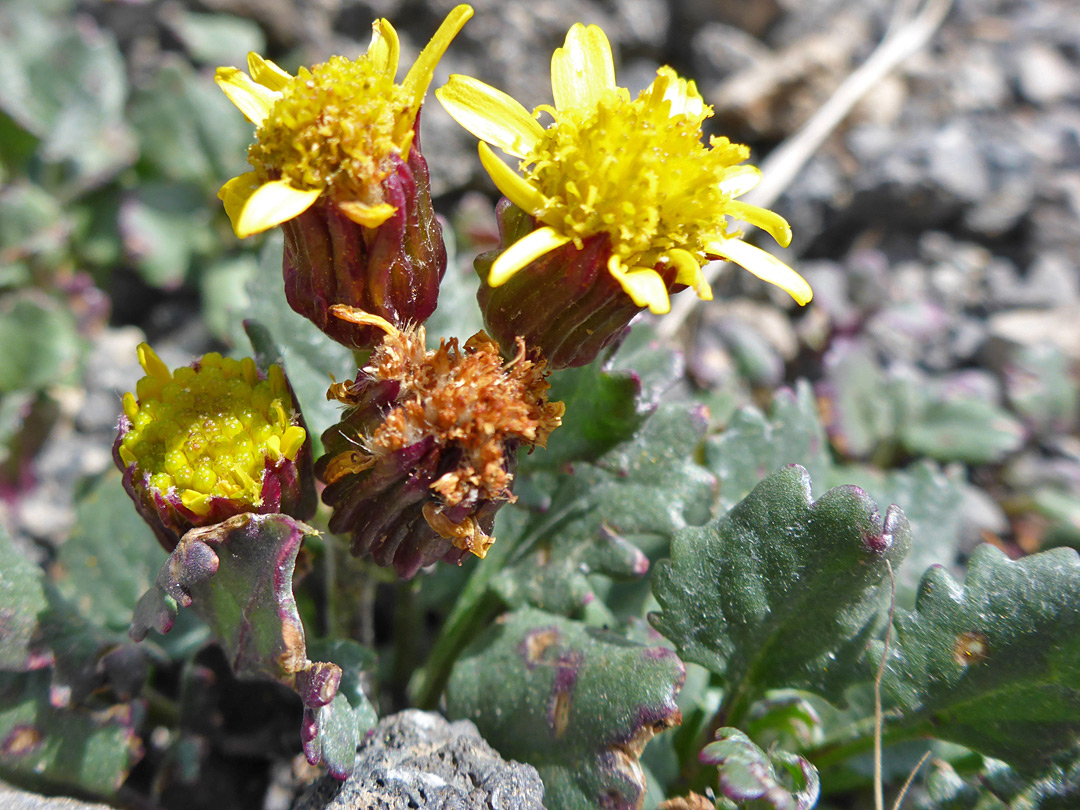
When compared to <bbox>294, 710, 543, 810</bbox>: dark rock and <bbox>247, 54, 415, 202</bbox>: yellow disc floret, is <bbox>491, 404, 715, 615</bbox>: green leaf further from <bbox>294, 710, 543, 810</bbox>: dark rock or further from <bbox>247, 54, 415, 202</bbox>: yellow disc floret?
<bbox>247, 54, 415, 202</bbox>: yellow disc floret

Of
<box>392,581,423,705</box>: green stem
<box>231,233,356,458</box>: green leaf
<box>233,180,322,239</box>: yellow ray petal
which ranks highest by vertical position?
<box>233,180,322,239</box>: yellow ray petal

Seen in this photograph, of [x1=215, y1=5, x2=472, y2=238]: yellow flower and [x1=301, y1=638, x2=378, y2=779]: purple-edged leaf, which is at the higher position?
[x1=215, y1=5, x2=472, y2=238]: yellow flower

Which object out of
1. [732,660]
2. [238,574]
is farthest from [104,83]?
[732,660]

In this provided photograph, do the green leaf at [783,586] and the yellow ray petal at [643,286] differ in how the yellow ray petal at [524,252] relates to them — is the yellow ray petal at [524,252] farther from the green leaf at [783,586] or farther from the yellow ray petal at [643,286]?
the green leaf at [783,586]

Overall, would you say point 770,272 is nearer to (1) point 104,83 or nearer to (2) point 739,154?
(2) point 739,154

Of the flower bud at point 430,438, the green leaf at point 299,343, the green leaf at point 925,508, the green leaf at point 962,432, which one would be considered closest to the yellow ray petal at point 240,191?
the flower bud at point 430,438

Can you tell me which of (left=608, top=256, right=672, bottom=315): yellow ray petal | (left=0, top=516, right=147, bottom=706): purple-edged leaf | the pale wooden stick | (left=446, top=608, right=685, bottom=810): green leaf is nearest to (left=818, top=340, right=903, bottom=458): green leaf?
the pale wooden stick

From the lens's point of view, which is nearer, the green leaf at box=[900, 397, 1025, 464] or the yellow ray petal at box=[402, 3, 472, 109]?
the yellow ray petal at box=[402, 3, 472, 109]
